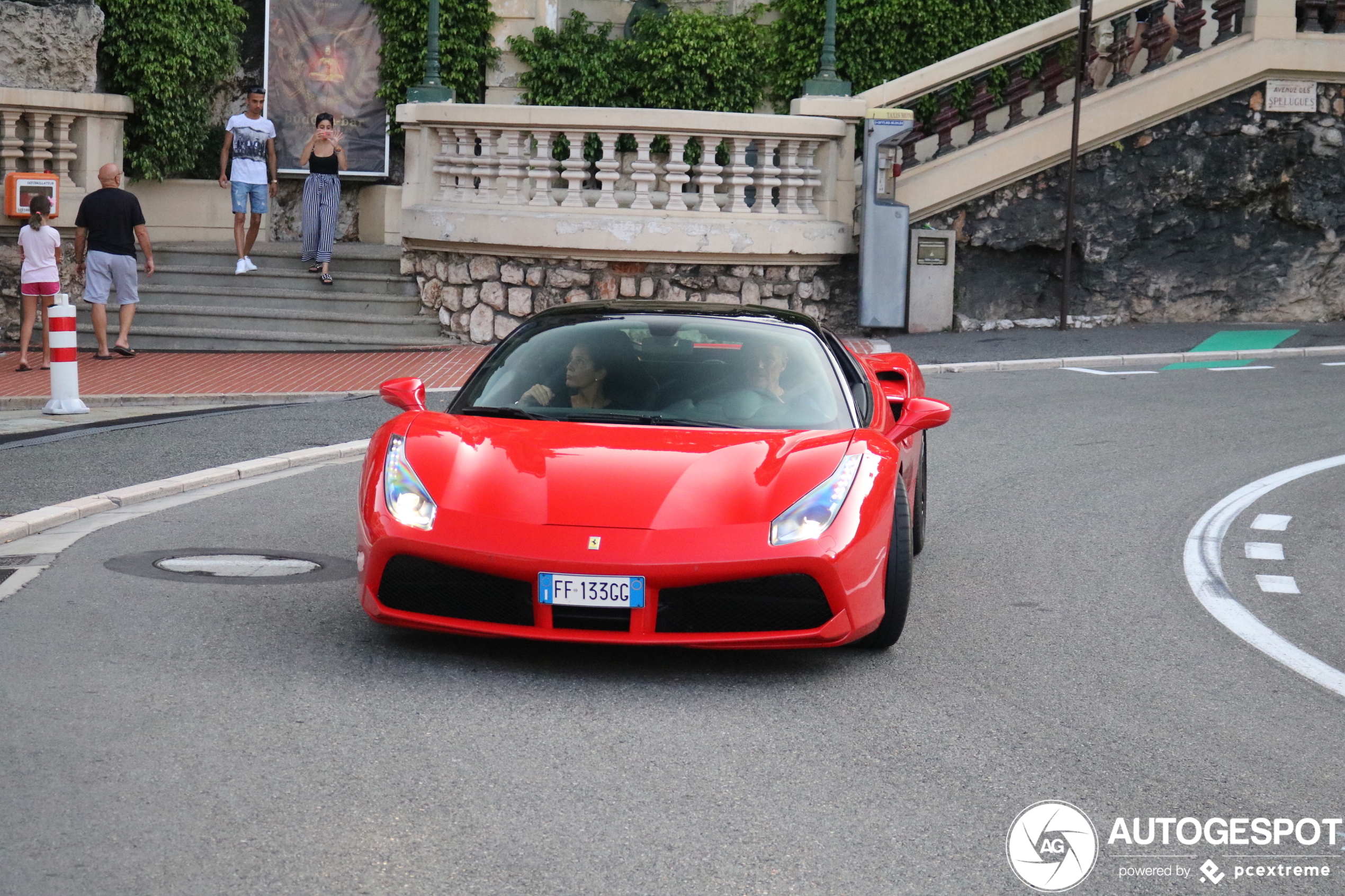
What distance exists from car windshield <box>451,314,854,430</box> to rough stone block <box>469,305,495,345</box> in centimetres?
→ 1116

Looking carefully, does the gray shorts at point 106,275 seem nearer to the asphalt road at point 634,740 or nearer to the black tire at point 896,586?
the asphalt road at point 634,740

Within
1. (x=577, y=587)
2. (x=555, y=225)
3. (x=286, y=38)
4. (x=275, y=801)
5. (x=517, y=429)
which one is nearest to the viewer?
(x=275, y=801)

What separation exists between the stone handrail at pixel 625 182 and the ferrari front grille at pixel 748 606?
12.4 m

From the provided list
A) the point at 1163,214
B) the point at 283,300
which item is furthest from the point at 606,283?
the point at 1163,214

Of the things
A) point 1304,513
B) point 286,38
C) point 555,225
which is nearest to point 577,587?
point 1304,513

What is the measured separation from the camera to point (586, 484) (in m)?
5.98

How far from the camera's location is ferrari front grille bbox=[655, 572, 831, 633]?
573 cm

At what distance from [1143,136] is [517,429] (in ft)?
48.5

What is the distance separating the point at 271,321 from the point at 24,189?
300 centimetres

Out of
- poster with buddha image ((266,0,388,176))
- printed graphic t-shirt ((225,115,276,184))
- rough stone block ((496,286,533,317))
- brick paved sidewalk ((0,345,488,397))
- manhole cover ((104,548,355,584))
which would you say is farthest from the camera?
poster with buddha image ((266,0,388,176))

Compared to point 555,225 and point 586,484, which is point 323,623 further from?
point 555,225

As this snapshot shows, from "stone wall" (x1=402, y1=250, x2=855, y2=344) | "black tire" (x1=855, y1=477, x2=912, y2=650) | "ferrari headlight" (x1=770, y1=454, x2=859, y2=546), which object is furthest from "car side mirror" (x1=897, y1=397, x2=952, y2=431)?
"stone wall" (x1=402, y1=250, x2=855, y2=344)

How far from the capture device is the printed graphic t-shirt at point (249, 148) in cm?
1927

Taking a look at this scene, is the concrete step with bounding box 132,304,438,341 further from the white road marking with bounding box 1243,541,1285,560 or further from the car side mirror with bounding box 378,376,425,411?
the white road marking with bounding box 1243,541,1285,560
